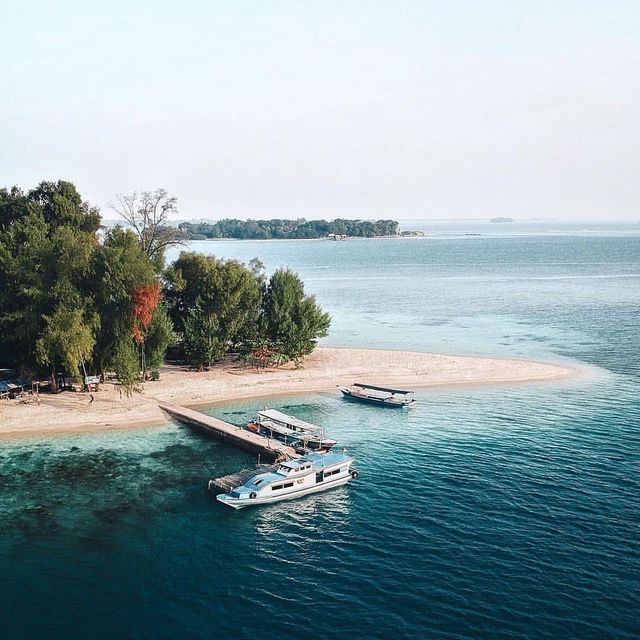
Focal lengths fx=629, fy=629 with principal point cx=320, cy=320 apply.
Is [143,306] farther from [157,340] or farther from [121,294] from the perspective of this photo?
[157,340]

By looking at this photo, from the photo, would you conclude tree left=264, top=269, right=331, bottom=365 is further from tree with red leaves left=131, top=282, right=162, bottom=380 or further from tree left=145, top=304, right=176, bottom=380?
tree with red leaves left=131, top=282, right=162, bottom=380

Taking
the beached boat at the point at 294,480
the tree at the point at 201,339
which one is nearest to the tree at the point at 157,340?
the tree at the point at 201,339

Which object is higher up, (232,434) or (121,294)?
(121,294)

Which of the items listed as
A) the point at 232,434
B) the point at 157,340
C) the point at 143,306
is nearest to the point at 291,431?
the point at 232,434

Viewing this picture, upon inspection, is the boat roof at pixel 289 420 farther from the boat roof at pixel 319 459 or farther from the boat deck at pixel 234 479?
the boat deck at pixel 234 479

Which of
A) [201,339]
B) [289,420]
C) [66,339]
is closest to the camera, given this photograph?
[289,420]

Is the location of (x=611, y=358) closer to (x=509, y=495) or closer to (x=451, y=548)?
(x=509, y=495)

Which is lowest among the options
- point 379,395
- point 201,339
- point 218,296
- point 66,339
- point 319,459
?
point 319,459
